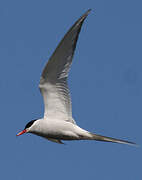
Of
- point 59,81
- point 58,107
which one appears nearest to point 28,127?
point 58,107

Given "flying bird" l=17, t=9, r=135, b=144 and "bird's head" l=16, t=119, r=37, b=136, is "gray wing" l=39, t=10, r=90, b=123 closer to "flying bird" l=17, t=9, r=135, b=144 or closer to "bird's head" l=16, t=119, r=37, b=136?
"flying bird" l=17, t=9, r=135, b=144

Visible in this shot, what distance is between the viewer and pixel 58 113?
11344 millimetres

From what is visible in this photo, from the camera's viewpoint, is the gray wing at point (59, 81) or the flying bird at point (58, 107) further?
the flying bird at point (58, 107)

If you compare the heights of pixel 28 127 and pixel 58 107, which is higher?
pixel 58 107

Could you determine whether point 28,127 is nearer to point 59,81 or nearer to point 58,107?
point 58,107

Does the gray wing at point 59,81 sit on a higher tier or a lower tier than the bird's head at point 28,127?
higher

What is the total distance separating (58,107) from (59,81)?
666 mm

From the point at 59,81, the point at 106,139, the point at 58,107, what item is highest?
the point at 59,81

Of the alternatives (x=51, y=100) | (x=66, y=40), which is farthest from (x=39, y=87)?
(x=66, y=40)

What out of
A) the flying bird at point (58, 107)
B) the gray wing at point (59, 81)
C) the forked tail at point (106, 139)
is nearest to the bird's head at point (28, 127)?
the flying bird at point (58, 107)

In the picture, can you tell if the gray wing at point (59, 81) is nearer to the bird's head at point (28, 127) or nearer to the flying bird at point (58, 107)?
the flying bird at point (58, 107)

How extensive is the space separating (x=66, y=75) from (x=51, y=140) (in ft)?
6.54

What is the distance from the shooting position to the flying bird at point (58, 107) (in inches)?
423

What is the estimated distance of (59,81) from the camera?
11031mm
